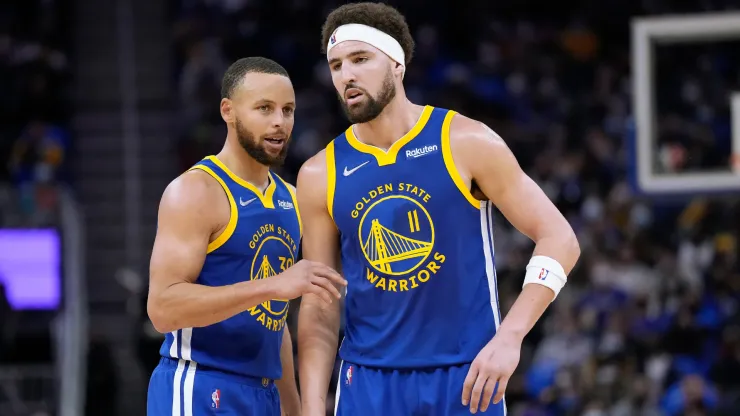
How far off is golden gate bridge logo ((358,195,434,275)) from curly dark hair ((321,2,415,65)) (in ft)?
2.32

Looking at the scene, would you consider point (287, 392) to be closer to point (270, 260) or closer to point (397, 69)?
point (270, 260)

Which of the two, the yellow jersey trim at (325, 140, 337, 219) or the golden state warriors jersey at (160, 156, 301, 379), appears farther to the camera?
the golden state warriors jersey at (160, 156, 301, 379)

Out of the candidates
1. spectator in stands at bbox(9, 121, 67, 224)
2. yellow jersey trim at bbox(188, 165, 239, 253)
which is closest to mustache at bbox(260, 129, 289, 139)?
yellow jersey trim at bbox(188, 165, 239, 253)

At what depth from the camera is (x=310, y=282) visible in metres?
4.34

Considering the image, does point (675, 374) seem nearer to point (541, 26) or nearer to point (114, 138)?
point (541, 26)

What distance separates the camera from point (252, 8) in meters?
17.9

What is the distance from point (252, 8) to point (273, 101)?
42.9 ft

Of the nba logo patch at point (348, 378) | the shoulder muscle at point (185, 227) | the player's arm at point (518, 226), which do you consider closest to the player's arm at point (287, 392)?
the shoulder muscle at point (185, 227)

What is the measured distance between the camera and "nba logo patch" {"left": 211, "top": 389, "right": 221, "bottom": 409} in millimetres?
5031

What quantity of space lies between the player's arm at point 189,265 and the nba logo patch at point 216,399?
37 cm

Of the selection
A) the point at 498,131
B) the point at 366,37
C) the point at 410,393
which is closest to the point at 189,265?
the point at 410,393

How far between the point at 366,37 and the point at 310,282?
105 centimetres

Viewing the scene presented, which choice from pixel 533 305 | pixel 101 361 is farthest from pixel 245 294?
A: pixel 101 361

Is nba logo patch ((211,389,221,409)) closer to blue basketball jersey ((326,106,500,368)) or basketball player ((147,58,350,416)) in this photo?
basketball player ((147,58,350,416))
